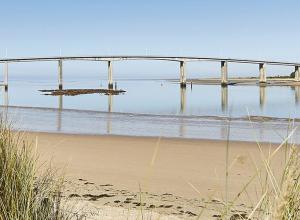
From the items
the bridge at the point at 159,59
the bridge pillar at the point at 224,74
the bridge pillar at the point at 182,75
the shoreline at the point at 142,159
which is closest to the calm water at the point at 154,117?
the shoreline at the point at 142,159

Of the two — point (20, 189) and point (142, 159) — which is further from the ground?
point (20, 189)

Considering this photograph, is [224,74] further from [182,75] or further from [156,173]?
[156,173]

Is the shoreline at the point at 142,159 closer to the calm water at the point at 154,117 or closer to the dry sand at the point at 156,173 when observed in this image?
the dry sand at the point at 156,173

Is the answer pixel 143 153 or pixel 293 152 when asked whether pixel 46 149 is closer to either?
pixel 143 153

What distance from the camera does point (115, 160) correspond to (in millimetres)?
11297

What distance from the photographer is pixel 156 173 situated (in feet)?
31.0

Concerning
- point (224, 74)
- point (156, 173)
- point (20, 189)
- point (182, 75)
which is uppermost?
point (224, 74)

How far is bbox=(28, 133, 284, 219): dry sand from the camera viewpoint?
6.85m

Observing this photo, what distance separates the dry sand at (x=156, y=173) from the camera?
6.85 meters

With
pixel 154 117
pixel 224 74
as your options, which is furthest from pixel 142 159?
pixel 224 74

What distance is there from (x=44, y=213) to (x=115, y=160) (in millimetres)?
7635

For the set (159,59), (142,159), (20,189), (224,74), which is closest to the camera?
(20,189)

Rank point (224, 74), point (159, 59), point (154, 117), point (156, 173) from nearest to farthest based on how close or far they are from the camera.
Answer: point (156, 173) < point (154, 117) < point (159, 59) < point (224, 74)

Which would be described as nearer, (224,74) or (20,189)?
(20,189)
